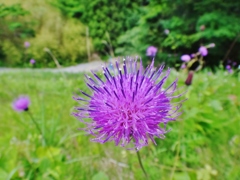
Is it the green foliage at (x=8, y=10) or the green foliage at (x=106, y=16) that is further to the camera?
the green foliage at (x=106, y=16)

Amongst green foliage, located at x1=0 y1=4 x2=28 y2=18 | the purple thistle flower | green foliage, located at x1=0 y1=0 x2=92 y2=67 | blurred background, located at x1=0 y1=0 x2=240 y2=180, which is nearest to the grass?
blurred background, located at x1=0 y1=0 x2=240 y2=180

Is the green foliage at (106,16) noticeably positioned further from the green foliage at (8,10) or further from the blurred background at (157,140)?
the green foliage at (8,10)

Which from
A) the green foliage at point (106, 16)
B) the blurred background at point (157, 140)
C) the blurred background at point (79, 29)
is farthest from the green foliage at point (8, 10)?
the green foliage at point (106, 16)

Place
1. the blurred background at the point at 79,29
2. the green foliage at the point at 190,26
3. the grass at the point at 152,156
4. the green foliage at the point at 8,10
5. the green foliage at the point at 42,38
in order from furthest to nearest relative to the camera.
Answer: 1. the green foliage at the point at 42,38
2. the blurred background at the point at 79,29
3. the green foliage at the point at 190,26
4. the green foliage at the point at 8,10
5. the grass at the point at 152,156

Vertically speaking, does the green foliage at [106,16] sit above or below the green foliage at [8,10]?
below

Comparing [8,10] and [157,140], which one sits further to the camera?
→ [8,10]

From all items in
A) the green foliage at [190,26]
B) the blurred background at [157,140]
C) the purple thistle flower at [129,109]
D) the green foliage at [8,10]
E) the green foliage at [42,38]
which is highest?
the purple thistle flower at [129,109]

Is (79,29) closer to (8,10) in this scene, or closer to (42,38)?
(42,38)

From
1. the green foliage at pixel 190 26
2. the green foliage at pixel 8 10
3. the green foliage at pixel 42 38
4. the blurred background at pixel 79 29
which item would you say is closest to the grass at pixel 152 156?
the green foliage at pixel 8 10

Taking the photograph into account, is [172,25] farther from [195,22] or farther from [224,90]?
[224,90]

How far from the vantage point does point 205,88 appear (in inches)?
72.2

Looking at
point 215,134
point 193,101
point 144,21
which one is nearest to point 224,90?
point 193,101

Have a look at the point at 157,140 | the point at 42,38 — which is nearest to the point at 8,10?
the point at 157,140

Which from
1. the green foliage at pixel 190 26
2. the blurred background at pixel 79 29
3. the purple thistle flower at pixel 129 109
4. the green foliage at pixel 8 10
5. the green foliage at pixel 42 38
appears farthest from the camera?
the green foliage at pixel 42 38
